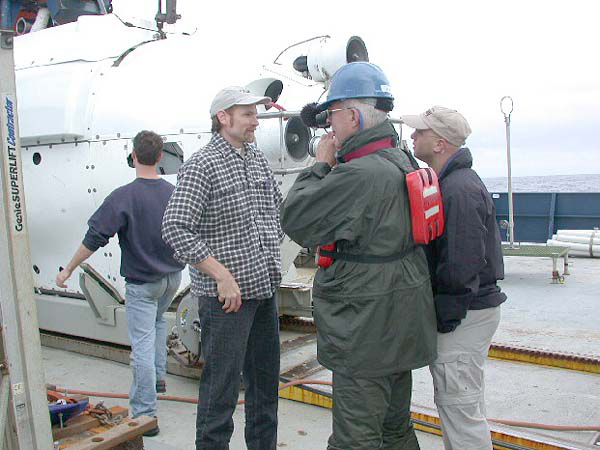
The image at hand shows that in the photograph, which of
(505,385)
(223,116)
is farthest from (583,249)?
(223,116)

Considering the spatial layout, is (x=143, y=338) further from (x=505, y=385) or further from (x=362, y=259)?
(x=505, y=385)

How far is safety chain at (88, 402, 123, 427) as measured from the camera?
2986 millimetres

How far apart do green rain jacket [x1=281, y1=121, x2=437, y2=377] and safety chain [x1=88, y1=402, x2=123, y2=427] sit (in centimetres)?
109

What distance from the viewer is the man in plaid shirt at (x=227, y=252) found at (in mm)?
2914

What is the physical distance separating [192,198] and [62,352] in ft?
10.8

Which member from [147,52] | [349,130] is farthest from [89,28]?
[349,130]

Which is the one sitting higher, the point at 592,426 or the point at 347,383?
the point at 347,383

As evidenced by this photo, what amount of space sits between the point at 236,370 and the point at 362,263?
88 centimetres

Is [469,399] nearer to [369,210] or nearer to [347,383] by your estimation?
[347,383]

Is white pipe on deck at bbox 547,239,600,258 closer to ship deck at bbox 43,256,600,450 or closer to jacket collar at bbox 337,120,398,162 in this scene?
ship deck at bbox 43,256,600,450

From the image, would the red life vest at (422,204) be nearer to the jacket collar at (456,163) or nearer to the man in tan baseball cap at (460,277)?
the man in tan baseball cap at (460,277)

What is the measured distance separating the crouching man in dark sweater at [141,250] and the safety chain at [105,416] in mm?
736

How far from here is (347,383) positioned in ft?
8.50

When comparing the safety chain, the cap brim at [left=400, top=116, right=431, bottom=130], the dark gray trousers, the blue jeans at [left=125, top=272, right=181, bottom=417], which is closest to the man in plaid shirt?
the safety chain
